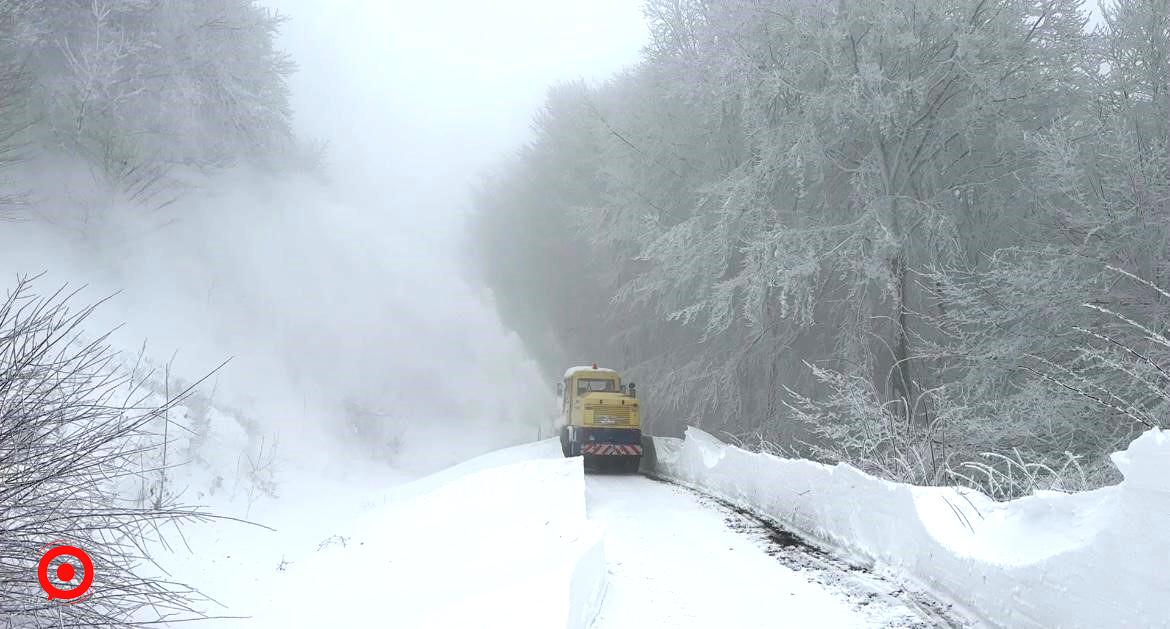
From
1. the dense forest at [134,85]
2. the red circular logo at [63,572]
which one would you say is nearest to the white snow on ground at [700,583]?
the red circular logo at [63,572]

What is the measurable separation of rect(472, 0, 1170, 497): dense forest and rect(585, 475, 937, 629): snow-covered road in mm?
1908

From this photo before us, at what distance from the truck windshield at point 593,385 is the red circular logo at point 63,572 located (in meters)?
18.0

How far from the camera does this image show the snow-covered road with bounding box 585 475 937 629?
19.2 feet

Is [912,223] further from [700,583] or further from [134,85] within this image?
[134,85]

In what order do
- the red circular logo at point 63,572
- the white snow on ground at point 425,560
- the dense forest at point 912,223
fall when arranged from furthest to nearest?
the dense forest at point 912,223
the white snow on ground at point 425,560
the red circular logo at point 63,572

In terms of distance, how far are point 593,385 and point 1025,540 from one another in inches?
662

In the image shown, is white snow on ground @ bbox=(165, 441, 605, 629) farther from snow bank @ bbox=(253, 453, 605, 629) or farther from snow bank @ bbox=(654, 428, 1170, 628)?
snow bank @ bbox=(654, 428, 1170, 628)

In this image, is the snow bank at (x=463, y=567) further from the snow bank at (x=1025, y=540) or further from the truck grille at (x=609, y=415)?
the truck grille at (x=609, y=415)

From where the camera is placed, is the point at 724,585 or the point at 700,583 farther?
the point at 700,583

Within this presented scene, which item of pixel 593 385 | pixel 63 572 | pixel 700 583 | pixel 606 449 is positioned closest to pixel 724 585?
pixel 700 583

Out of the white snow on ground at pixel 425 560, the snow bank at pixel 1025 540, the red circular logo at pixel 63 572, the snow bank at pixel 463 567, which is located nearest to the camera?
the red circular logo at pixel 63 572

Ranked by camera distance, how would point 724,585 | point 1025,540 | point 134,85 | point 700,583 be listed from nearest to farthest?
1. point 1025,540
2. point 724,585
3. point 700,583
4. point 134,85

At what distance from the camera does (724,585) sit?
6.97 metres

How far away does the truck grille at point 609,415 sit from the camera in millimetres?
19969
